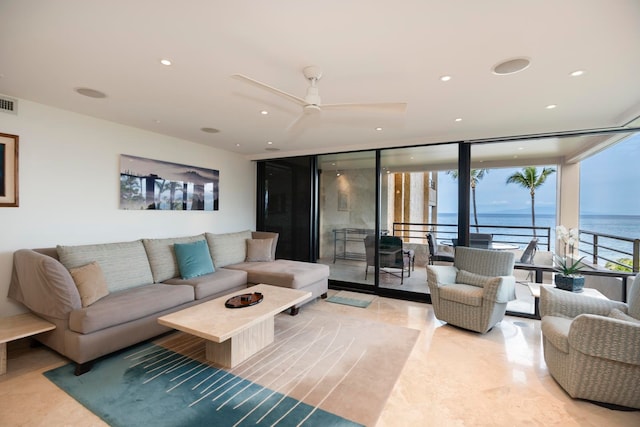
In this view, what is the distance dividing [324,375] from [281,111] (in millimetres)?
2688

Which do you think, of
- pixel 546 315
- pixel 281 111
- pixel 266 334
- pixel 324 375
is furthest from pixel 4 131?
pixel 546 315

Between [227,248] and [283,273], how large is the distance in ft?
3.82

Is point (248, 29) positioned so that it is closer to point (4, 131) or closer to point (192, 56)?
point (192, 56)

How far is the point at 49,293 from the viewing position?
2.48 m

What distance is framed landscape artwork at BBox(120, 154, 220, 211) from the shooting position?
3.83 metres

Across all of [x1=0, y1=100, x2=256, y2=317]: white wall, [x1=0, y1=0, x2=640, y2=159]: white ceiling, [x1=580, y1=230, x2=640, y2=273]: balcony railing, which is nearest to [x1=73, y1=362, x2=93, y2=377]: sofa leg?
[x1=0, y1=100, x2=256, y2=317]: white wall

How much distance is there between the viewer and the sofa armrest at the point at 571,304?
8.04 ft

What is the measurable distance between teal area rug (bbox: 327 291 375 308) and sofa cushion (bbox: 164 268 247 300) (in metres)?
1.41

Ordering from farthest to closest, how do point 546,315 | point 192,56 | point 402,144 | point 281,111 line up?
point 402,144, point 281,111, point 546,315, point 192,56

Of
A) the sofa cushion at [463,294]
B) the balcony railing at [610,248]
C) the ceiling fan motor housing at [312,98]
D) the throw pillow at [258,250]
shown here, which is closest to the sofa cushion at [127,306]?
the throw pillow at [258,250]

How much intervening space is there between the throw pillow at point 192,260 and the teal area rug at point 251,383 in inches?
33.4

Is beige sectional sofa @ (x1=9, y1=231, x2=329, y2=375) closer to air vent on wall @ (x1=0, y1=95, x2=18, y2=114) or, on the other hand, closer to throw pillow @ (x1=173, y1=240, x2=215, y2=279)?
throw pillow @ (x1=173, y1=240, x2=215, y2=279)

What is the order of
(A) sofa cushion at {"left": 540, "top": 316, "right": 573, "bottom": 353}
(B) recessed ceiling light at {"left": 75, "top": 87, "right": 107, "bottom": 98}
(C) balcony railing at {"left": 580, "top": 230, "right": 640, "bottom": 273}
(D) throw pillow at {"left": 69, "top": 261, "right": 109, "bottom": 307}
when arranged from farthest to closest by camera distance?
(C) balcony railing at {"left": 580, "top": 230, "right": 640, "bottom": 273} < (B) recessed ceiling light at {"left": 75, "top": 87, "right": 107, "bottom": 98} < (D) throw pillow at {"left": 69, "top": 261, "right": 109, "bottom": 307} < (A) sofa cushion at {"left": 540, "top": 316, "right": 573, "bottom": 353}

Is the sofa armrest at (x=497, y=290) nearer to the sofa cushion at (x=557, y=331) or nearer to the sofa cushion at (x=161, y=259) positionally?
the sofa cushion at (x=557, y=331)
